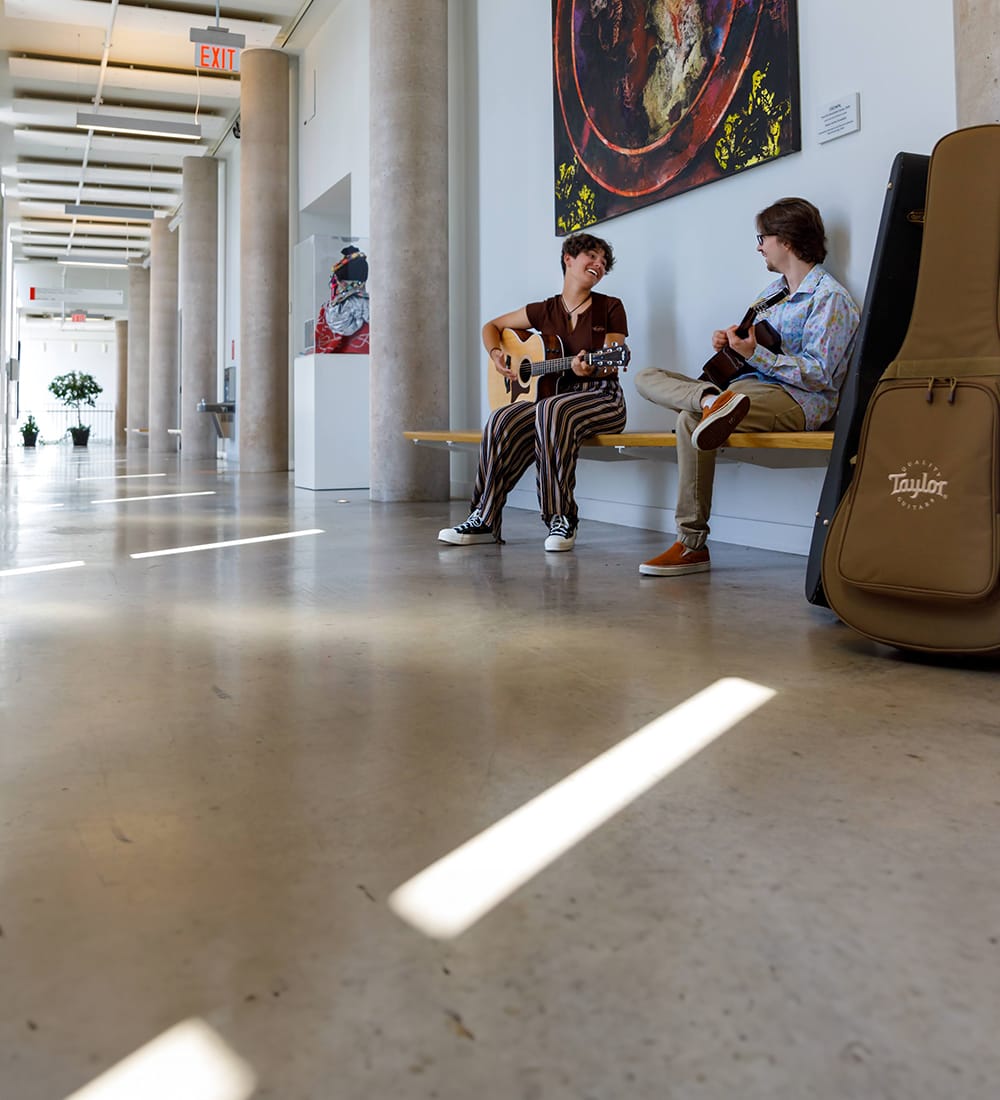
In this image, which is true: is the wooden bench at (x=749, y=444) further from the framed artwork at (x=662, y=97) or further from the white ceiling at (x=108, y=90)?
the white ceiling at (x=108, y=90)

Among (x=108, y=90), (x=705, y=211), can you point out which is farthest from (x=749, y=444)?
(x=108, y=90)

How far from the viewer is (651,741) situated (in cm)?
179

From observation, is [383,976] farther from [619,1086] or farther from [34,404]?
[34,404]

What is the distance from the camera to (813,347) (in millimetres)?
3541

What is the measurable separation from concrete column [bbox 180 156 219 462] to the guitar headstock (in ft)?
40.7

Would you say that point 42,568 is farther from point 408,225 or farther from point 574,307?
point 408,225

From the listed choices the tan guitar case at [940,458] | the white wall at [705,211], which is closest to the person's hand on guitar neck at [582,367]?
the white wall at [705,211]

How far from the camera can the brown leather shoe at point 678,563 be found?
12.3 ft

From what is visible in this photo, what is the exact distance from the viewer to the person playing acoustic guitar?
4.38 meters

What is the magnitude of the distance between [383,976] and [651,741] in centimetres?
85

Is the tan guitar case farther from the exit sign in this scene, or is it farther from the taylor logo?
the exit sign

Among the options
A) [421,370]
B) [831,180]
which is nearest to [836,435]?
[831,180]

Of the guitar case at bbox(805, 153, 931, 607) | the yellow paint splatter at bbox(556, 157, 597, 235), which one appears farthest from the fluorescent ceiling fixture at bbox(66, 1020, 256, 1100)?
the yellow paint splatter at bbox(556, 157, 597, 235)

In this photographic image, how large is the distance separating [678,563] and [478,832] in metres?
2.47
